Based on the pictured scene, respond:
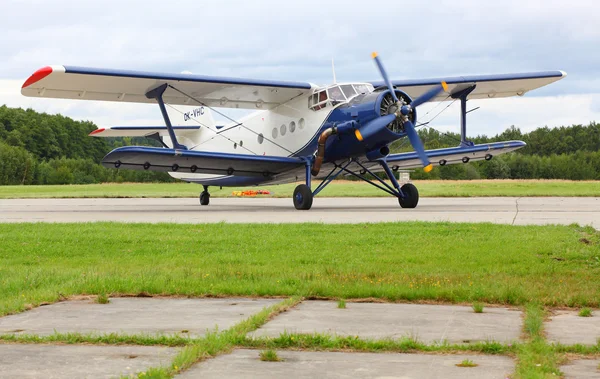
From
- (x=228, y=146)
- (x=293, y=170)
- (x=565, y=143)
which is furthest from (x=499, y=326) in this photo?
(x=565, y=143)

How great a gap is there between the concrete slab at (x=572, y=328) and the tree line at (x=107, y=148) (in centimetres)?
4621

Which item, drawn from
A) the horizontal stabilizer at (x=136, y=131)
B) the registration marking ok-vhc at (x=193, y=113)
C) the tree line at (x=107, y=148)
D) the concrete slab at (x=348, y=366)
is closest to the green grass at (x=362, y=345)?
the concrete slab at (x=348, y=366)

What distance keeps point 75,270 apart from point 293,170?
16.2 metres

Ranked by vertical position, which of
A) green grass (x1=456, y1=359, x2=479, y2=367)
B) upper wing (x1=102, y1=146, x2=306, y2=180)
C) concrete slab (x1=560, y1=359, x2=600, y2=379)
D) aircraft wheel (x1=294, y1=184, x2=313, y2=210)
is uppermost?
upper wing (x1=102, y1=146, x2=306, y2=180)

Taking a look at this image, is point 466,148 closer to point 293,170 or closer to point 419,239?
point 293,170

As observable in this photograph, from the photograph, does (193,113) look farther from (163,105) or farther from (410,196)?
(410,196)

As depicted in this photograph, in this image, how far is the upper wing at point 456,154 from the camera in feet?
79.8

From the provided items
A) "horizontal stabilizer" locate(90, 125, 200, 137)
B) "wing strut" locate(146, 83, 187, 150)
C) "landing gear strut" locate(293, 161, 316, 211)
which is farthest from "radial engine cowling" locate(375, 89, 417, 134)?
"horizontal stabilizer" locate(90, 125, 200, 137)

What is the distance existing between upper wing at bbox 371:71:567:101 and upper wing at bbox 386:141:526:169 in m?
2.17

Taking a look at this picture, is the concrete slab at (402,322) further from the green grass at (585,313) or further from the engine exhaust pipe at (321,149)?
the engine exhaust pipe at (321,149)

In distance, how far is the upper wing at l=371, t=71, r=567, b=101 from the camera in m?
24.7

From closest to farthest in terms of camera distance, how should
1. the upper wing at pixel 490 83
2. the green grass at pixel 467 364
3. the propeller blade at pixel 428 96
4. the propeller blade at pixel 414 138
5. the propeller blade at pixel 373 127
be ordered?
1. the green grass at pixel 467 364
2. the propeller blade at pixel 373 127
3. the propeller blade at pixel 414 138
4. the propeller blade at pixel 428 96
5. the upper wing at pixel 490 83

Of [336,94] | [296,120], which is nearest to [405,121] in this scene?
[336,94]

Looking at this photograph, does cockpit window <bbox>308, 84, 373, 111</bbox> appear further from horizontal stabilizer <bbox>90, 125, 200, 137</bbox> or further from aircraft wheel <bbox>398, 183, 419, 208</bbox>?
horizontal stabilizer <bbox>90, 125, 200, 137</bbox>
